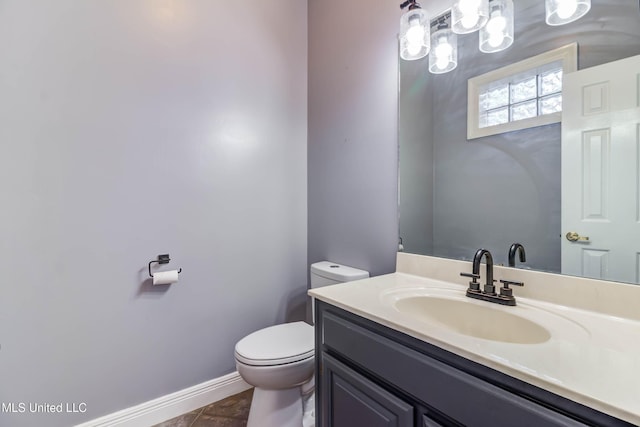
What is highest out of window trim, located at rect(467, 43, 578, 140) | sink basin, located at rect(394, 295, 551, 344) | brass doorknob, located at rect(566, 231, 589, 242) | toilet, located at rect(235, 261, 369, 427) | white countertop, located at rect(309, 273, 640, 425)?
window trim, located at rect(467, 43, 578, 140)

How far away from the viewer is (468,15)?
1104 mm

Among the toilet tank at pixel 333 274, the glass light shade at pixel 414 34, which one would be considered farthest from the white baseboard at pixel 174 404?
the glass light shade at pixel 414 34

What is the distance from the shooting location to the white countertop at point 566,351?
1.59ft

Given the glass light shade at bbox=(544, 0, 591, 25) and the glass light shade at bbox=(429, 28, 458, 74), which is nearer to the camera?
the glass light shade at bbox=(544, 0, 591, 25)

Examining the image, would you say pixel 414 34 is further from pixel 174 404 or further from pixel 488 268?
pixel 174 404

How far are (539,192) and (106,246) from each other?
72.2 inches

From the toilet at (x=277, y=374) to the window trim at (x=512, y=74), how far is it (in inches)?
48.3

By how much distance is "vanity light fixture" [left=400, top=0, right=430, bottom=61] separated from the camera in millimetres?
1241

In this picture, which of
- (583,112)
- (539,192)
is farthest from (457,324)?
(583,112)

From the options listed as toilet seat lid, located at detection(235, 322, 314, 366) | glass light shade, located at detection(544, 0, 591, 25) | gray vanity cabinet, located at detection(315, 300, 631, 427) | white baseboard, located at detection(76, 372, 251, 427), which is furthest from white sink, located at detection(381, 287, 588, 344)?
white baseboard, located at detection(76, 372, 251, 427)

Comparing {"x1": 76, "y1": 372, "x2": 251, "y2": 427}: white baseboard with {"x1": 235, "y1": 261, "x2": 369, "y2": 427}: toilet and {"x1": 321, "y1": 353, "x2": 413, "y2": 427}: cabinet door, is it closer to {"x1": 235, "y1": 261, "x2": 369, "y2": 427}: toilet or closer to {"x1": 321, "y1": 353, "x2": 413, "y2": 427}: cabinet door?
{"x1": 235, "y1": 261, "x2": 369, "y2": 427}: toilet

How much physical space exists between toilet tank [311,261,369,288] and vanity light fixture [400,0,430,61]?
1.09m

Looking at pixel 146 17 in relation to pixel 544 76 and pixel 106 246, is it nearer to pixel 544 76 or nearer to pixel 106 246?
pixel 106 246

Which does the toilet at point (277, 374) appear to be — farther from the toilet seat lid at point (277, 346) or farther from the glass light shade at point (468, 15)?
the glass light shade at point (468, 15)
